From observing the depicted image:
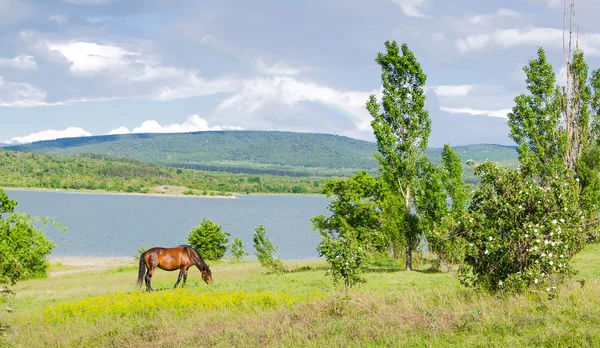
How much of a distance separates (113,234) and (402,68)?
254 feet

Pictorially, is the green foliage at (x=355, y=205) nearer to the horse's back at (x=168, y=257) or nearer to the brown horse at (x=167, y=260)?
the brown horse at (x=167, y=260)

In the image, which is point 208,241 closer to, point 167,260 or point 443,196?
point 443,196

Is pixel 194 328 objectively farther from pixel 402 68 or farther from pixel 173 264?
pixel 402 68

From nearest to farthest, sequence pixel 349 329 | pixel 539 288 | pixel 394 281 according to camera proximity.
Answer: pixel 349 329, pixel 539 288, pixel 394 281

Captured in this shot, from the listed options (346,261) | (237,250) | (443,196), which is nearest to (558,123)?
(443,196)

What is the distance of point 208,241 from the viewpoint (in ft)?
206

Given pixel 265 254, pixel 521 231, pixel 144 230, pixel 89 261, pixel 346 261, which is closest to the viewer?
pixel 521 231

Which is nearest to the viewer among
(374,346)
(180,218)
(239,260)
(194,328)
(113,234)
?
(374,346)

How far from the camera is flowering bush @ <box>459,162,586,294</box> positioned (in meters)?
11.4

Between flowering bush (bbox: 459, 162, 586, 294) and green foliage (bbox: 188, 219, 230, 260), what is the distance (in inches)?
2051

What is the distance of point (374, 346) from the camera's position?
314 inches

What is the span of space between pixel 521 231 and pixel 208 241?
2114 inches

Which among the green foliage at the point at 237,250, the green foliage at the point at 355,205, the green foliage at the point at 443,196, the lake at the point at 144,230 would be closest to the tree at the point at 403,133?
the green foliage at the point at 443,196

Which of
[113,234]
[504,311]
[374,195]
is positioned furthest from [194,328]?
[113,234]
